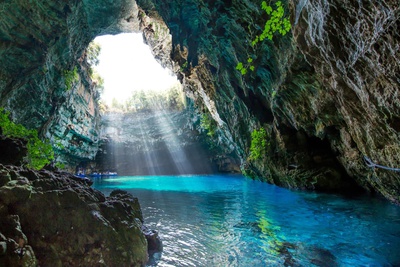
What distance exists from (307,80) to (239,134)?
11.9 meters

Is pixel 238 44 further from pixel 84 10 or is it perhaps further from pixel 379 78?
pixel 84 10

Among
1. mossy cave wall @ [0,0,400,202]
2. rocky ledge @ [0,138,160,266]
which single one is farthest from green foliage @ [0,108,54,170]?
rocky ledge @ [0,138,160,266]

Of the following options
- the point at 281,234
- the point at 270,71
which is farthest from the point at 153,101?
the point at 281,234

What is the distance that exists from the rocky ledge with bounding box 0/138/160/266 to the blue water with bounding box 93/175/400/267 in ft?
3.09

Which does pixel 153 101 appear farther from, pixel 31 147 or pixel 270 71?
pixel 270 71

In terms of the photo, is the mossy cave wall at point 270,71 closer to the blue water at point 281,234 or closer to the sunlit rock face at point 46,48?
the sunlit rock face at point 46,48

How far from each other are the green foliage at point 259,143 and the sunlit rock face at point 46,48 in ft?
51.5

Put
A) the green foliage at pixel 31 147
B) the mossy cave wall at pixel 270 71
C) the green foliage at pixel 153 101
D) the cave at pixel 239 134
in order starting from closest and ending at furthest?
the cave at pixel 239 134
the mossy cave wall at pixel 270 71
the green foliage at pixel 31 147
the green foliage at pixel 153 101

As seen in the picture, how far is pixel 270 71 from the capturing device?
12.7m

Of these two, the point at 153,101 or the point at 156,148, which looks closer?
the point at 156,148

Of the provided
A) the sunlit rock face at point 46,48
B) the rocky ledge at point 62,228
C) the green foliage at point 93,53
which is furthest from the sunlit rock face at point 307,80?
the green foliage at point 93,53

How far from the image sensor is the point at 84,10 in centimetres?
1927

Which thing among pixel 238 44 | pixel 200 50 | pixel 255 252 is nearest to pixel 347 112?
pixel 255 252

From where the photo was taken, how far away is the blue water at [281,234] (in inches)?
202
